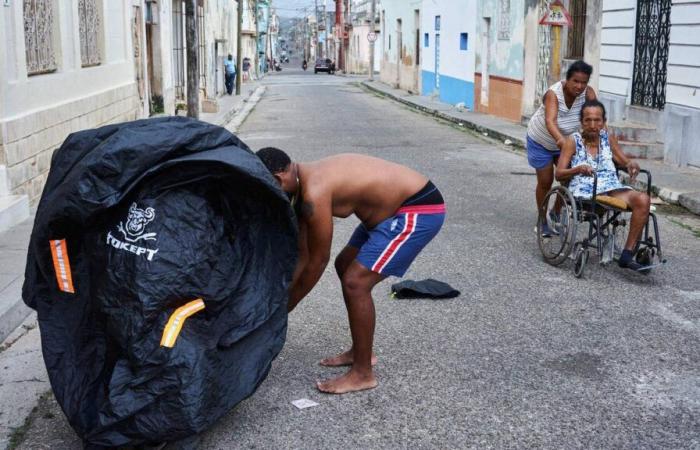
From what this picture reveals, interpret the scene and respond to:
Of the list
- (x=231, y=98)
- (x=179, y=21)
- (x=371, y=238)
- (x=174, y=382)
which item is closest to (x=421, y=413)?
(x=371, y=238)

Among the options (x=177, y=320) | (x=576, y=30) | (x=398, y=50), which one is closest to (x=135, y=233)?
(x=177, y=320)

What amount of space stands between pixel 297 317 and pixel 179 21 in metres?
22.3

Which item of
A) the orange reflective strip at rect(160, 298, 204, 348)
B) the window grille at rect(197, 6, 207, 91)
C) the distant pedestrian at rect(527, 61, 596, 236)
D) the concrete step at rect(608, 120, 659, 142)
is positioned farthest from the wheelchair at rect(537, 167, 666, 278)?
the window grille at rect(197, 6, 207, 91)

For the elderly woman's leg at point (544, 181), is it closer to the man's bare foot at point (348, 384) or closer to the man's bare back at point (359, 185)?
the man's bare back at point (359, 185)

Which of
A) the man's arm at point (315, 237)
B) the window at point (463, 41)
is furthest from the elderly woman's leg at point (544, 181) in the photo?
the window at point (463, 41)

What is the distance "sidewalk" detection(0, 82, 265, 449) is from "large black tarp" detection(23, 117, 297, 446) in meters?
0.65

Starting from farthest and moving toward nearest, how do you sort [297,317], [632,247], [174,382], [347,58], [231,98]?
[347,58], [231,98], [632,247], [297,317], [174,382]

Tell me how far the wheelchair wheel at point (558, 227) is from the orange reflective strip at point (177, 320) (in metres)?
3.96

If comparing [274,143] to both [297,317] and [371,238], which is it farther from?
[371,238]

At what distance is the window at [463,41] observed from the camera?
26812 mm

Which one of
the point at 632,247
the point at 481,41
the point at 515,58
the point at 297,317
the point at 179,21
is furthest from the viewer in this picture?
the point at 179,21

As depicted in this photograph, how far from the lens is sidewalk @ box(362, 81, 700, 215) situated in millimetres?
10648

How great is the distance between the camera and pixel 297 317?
5922mm

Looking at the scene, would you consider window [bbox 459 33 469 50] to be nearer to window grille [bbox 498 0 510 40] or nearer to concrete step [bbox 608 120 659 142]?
window grille [bbox 498 0 510 40]
